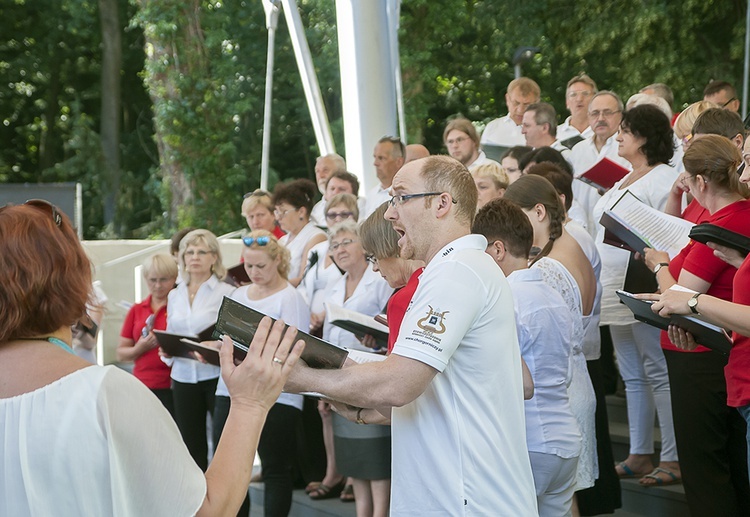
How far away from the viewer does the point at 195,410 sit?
6.50 m

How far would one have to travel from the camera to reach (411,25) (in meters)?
19.0

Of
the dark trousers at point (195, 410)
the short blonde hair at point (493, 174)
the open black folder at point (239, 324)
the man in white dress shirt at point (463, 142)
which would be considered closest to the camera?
the open black folder at point (239, 324)

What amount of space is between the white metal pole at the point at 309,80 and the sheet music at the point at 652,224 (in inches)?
259

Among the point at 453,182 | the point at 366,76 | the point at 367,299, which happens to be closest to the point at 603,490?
the point at 367,299

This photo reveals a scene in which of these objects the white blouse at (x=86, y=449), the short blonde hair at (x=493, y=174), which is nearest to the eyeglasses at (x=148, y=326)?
the short blonde hair at (x=493, y=174)

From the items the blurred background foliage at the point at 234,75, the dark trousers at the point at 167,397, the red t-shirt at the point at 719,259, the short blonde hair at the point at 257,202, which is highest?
the blurred background foliage at the point at 234,75

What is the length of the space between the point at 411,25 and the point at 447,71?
117 cm

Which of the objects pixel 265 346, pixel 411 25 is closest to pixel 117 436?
pixel 265 346

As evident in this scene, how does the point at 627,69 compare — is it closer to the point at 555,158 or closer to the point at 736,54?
the point at 736,54

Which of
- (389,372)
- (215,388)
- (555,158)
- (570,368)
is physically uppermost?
(555,158)

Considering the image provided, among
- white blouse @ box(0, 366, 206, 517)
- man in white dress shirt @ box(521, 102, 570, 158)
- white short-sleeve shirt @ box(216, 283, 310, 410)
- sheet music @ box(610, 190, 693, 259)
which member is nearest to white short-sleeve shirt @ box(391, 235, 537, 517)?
white blouse @ box(0, 366, 206, 517)

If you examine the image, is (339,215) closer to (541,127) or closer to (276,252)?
(276,252)

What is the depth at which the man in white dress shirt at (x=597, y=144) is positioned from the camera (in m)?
→ 6.85

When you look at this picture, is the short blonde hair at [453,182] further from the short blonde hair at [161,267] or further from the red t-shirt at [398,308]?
the short blonde hair at [161,267]
